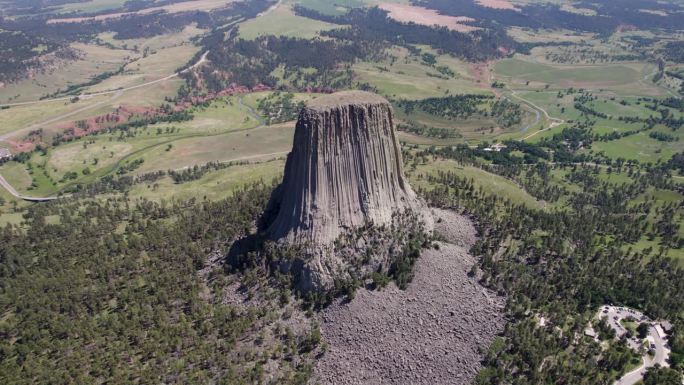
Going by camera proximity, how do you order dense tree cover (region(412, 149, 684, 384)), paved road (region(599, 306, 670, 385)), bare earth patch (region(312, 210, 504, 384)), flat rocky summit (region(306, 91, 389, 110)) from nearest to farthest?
1. bare earth patch (region(312, 210, 504, 384))
2. dense tree cover (region(412, 149, 684, 384))
3. paved road (region(599, 306, 670, 385))
4. flat rocky summit (region(306, 91, 389, 110))

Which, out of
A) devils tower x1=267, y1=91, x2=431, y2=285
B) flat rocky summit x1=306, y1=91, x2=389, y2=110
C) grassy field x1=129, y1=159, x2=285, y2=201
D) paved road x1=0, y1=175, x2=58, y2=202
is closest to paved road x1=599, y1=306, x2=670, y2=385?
devils tower x1=267, y1=91, x2=431, y2=285

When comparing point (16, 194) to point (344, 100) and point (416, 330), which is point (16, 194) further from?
point (416, 330)

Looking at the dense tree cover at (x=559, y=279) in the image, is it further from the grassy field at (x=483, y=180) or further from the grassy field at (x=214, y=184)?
the grassy field at (x=214, y=184)

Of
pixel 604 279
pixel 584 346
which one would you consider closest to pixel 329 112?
pixel 584 346

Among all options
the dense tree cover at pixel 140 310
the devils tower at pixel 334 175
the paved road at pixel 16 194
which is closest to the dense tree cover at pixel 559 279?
the devils tower at pixel 334 175

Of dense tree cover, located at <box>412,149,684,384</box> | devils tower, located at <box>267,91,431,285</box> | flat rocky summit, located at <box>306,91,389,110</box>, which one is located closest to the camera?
dense tree cover, located at <box>412,149,684,384</box>

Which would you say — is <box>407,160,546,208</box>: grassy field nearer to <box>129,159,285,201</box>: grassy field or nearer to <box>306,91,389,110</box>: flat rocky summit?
<box>129,159,285,201</box>: grassy field
